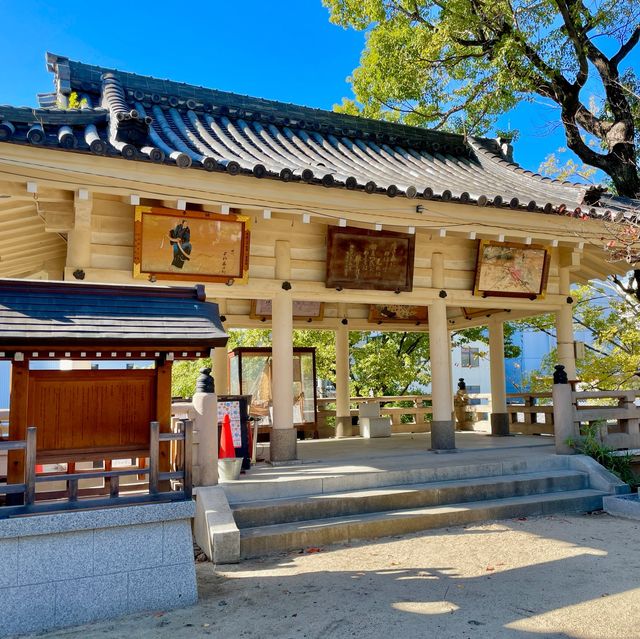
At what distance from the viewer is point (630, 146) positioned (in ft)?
41.8

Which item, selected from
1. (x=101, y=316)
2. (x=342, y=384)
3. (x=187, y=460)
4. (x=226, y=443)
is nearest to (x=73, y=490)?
(x=187, y=460)

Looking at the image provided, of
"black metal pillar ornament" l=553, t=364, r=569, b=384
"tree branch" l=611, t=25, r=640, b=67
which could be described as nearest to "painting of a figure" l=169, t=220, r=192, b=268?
"black metal pillar ornament" l=553, t=364, r=569, b=384

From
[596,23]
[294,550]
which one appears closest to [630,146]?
[596,23]

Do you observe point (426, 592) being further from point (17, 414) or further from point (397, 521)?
point (17, 414)

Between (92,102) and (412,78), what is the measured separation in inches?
396

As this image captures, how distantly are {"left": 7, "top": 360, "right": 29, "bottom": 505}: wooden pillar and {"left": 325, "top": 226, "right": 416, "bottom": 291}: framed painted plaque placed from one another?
5.65 meters

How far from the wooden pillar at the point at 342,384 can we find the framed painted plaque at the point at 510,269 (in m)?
4.95

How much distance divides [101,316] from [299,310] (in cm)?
902

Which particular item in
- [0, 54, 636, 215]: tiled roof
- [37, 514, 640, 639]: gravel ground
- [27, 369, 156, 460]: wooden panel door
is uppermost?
[0, 54, 636, 215]: tiled roof

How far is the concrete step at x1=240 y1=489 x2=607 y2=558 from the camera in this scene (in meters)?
6.53

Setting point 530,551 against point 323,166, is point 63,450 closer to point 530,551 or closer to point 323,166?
point 530,551

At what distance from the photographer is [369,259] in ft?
32.7

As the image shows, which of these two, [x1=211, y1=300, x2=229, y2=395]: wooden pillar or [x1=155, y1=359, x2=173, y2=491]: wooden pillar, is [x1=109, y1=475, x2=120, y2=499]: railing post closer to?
[x1=155, y1=359, x2=173, y2=491]: wooden pillar

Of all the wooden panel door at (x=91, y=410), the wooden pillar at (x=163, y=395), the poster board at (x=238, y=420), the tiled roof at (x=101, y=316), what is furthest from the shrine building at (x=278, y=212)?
the wooden pillar at (x=163, y=395)
